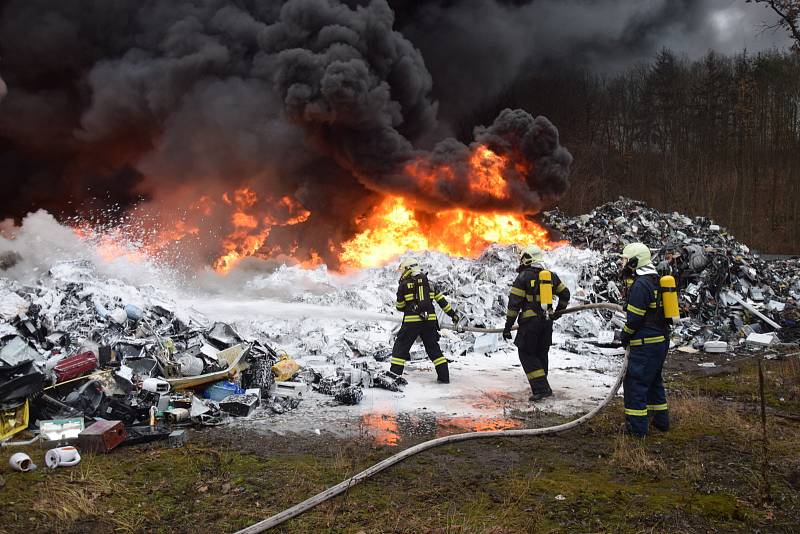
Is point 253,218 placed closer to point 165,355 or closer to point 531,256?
point 165,355

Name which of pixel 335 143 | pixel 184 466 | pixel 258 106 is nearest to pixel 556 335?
pixel 184 466

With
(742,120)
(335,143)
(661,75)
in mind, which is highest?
(661,75)

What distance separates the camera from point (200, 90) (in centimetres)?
1836

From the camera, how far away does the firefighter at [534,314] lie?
6.25 metres

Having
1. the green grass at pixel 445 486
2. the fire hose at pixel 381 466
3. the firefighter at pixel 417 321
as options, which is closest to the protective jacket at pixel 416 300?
the firefighter at pixel 417 321

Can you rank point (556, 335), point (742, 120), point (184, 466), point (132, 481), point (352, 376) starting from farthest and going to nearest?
point (742, 120) < point (556, 335) < point (352, 376) < point (184, 466) < point (132, 481)

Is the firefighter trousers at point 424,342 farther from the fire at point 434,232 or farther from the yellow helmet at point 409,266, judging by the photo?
the fire at point 434,232

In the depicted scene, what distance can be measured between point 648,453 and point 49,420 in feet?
17.8

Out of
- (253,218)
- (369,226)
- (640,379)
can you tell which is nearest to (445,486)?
(640,379)

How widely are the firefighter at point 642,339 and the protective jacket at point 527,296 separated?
1538 mm

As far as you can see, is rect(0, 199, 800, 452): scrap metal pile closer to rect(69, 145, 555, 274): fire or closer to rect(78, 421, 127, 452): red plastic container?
rect(78, 421, 127, 452): red plastic container

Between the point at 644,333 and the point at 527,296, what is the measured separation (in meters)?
1.75

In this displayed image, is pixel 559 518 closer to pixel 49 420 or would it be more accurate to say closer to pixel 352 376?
pixel 352 376

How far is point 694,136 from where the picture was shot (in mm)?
30719
